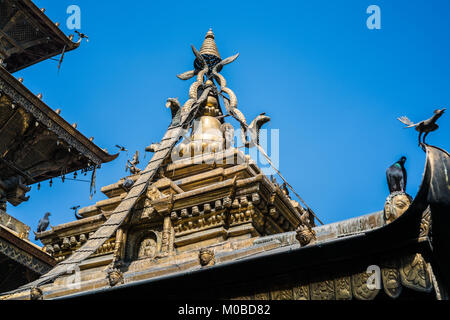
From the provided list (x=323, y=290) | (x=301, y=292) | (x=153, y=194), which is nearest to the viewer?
(x=323, y=290)

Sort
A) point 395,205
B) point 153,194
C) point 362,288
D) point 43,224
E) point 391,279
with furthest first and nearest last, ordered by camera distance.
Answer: point 43,224
point 153,194
point 395,205
point 362,288
point 391,279

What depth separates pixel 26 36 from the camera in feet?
112

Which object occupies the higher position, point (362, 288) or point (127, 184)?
point (127, 184)

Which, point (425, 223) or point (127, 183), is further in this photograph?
point (127, 183)

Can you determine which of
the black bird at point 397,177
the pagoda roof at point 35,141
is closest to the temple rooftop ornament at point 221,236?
the black bird at point 397,177

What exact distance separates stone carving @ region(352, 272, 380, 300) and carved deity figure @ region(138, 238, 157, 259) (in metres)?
9.59

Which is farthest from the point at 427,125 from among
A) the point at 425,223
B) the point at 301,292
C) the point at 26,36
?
the point at 26,36

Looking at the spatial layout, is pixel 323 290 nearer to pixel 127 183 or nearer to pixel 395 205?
pixel 395 205

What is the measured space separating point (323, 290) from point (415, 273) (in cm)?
137

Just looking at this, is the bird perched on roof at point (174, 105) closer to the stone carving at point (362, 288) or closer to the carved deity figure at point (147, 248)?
the carved deity figure at point (147, 248)

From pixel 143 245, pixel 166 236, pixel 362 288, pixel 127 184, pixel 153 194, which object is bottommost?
pixel 362 288

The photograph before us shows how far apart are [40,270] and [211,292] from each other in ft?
64.2

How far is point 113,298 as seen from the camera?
9.66m
